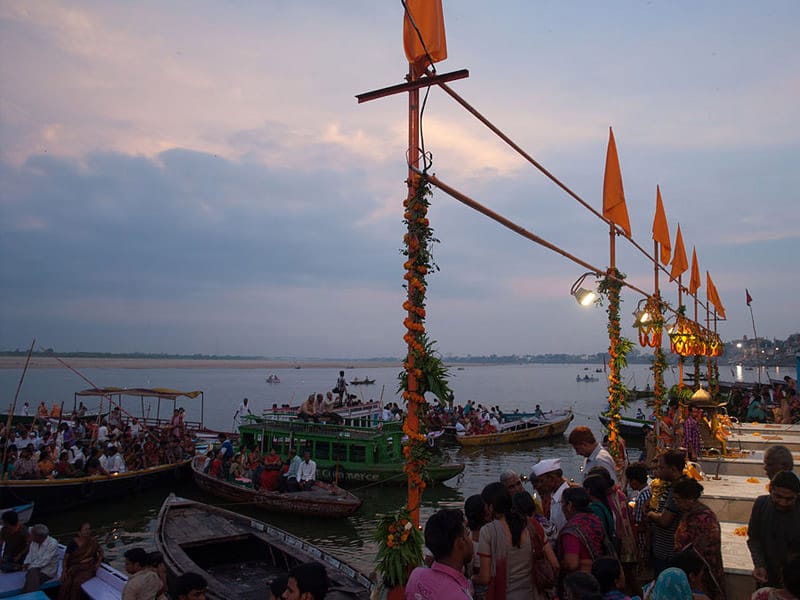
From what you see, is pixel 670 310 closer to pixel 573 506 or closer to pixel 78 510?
pixel 573 506

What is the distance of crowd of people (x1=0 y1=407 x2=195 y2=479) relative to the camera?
61.6 feet

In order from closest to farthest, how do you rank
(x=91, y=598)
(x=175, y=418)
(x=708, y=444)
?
(x=91, y=598) → (x=708, y=444) → (x=175, y=418)

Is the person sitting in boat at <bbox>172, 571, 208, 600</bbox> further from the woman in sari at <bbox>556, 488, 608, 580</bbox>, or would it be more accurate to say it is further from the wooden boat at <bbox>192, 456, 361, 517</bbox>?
the wooden boat at <bbox>192, 456, 361, 517</bbox>

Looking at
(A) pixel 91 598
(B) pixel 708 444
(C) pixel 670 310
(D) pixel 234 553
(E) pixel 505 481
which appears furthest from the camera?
(C) pixel 670 310

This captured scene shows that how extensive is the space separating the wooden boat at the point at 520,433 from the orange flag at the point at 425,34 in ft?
96.0

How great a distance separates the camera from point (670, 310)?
1555 cm

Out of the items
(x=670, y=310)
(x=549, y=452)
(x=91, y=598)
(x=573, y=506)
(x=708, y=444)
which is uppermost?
(x=670, y=310)

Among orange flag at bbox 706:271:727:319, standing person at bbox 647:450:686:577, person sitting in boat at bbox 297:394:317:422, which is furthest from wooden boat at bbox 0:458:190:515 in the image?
orange flag at bbox 706:271:727:319

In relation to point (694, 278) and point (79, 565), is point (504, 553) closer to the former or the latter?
point (79, 565)

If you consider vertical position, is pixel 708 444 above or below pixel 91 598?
above

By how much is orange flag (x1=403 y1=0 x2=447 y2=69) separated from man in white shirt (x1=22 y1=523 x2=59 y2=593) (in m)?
9.68

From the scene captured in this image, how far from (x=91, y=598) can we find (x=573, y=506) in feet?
25.5

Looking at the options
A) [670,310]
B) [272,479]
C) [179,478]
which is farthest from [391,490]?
[670,310]

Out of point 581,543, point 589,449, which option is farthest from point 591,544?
point 589,449
